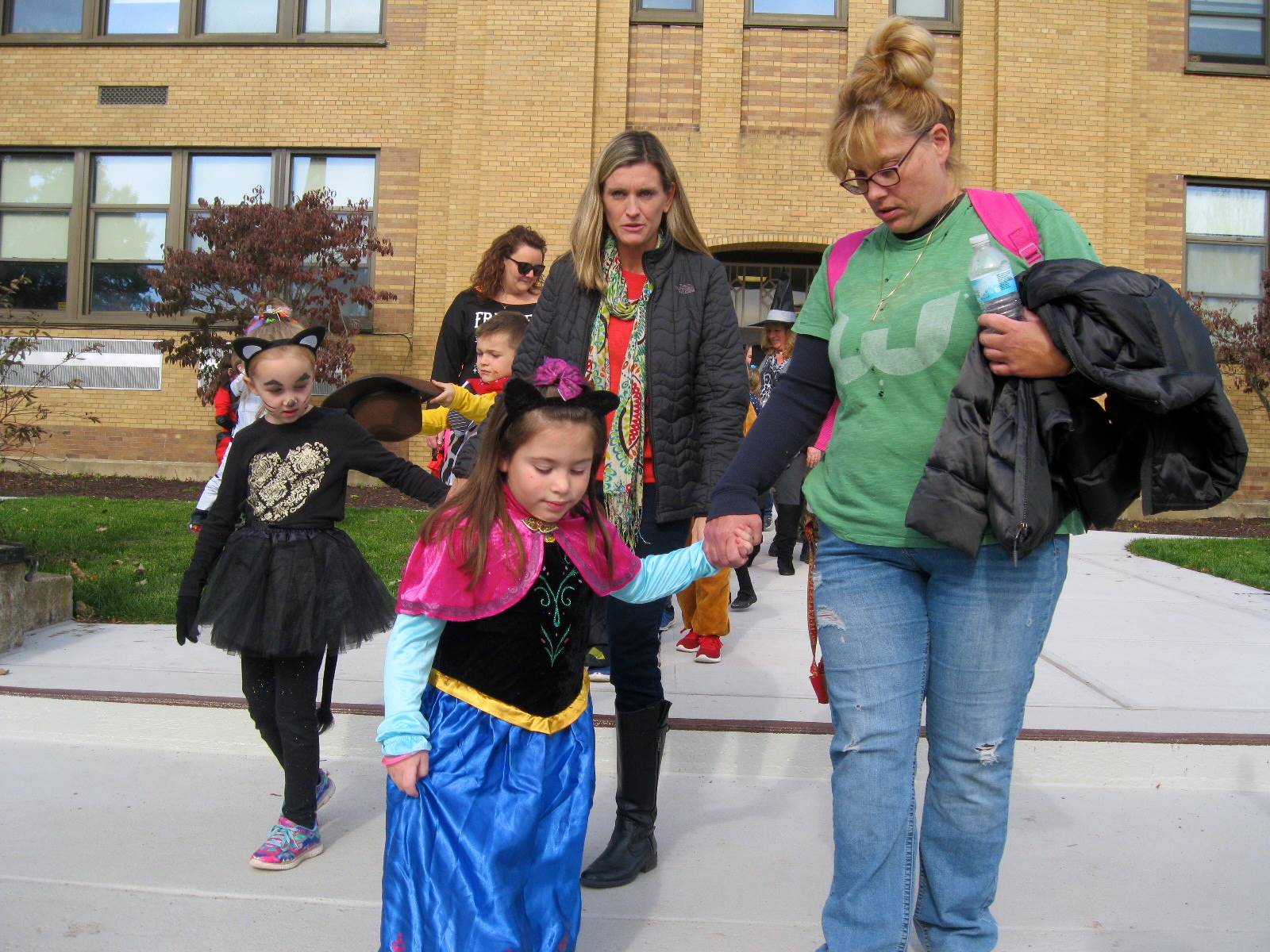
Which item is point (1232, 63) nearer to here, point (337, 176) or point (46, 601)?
point (337, 176)

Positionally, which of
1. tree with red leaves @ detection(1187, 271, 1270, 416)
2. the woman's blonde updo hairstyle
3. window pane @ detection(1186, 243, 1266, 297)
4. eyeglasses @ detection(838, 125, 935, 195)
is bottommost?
eyeglasses @ detection(838, 125, 935, 195)

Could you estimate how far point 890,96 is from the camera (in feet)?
7.74

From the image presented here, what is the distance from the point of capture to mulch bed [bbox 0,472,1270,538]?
12.3 m

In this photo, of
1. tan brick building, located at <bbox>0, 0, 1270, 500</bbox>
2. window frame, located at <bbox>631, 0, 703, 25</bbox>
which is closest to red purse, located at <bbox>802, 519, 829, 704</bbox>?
tan brick building, located at <bbox>0, 0, 1270, 500</bbox>

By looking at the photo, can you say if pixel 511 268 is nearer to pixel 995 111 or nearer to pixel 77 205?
pixel 995 111

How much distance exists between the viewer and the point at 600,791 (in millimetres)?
4094

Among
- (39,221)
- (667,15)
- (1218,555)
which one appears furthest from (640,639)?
(39,221)

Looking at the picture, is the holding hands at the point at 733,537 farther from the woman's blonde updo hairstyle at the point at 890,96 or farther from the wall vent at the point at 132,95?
the wall vent at the point at 132,95

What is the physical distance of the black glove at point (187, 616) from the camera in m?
3.47

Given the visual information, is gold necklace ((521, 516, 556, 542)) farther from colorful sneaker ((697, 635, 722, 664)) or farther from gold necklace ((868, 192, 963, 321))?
colorful sneaker ((697, 635, 722, 664))

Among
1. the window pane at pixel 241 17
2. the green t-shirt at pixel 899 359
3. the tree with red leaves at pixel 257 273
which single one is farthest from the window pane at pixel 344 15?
the green t-shirt at pixel 899 359

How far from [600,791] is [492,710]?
175 centimetres

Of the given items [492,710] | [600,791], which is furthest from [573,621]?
[600,791]

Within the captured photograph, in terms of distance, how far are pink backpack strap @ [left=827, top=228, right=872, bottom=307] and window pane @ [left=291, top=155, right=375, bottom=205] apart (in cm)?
1288
